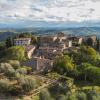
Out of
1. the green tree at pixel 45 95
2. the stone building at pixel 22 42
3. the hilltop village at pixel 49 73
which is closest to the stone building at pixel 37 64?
the hilltop village at pixel 49 73

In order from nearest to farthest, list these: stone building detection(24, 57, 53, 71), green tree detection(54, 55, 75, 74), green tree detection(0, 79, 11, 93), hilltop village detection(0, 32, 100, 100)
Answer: hilltop village detection(0, 32, 100, 100) < green tree detection(0, 79, 11, 93) < green tree detection(54, 55, 75, 74) < stone building detection(24, 57, 53, 71)

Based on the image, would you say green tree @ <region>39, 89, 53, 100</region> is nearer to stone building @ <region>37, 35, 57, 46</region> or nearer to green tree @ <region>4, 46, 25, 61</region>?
green tree @ <region>4, 46, 25, 61</region>

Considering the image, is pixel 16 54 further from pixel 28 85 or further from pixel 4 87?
pixel 28 85

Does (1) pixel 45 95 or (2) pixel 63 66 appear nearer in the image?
(1) pixel 45 95

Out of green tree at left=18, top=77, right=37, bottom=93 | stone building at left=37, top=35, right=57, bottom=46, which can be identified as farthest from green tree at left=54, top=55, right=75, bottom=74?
stone building at left=37, top=35, right=57, bottom=46

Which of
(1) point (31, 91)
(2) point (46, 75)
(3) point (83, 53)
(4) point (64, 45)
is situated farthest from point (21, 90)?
(4) point (64, 45)

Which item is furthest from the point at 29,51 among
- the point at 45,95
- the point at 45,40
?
the point at 45,95

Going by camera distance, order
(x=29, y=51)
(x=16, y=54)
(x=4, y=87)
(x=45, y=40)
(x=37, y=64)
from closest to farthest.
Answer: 1. (x=4, y=87)
2. (x=37, y=64)
3. (x=16, y=54)
4. (x=29, y=51)
5. (x=45, y=40)

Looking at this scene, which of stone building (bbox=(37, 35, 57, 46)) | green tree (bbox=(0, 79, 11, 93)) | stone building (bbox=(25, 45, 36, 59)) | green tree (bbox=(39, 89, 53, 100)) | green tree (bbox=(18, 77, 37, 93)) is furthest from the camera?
stone building (bbox=(37, 35, 57, 46))
